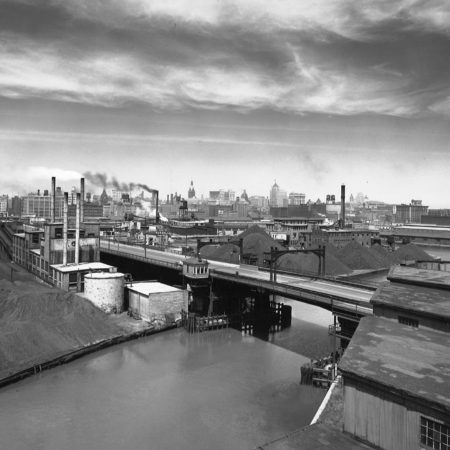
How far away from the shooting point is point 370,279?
77.7 meters

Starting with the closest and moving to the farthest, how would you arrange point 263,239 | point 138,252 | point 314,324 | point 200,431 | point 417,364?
point 417,364, point 200,431, point 314,324, point 138,252, point 263,239

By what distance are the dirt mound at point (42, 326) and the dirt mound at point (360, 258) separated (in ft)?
194

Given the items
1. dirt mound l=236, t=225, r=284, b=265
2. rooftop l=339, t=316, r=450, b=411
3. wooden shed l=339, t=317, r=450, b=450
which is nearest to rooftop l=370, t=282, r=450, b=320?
rooftop l=339, t=316, r=450, b=411

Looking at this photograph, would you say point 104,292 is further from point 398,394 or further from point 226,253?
point 226,253

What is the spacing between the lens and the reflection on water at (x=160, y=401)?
23219 mm

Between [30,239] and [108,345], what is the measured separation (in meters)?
46.0

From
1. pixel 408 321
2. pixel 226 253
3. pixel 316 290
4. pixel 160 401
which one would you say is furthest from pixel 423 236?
pixel 160 401

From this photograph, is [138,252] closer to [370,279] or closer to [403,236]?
[370,279]

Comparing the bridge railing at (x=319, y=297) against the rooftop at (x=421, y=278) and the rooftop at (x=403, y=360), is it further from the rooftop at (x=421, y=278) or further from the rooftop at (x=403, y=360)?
the rooftop at (x=403, y=360)

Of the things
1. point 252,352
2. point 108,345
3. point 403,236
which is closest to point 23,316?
point 108,345

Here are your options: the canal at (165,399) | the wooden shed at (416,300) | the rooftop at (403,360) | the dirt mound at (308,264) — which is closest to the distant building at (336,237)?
the dirt mound at (308,264)

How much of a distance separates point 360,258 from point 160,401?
6838 centimetres

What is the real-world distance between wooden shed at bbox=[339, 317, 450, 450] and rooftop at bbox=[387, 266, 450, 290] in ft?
23.9

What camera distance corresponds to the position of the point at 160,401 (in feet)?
92.5
